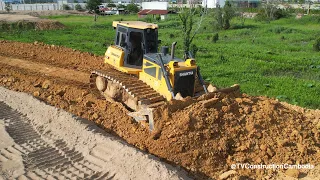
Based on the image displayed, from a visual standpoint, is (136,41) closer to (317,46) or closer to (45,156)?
(45,156)

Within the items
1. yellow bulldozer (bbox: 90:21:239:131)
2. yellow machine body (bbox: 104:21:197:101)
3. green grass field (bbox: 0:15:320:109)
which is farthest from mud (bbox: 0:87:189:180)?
green grass field (bbox: 0:15:320:109)

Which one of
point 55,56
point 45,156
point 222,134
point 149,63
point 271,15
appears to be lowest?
point 45,156

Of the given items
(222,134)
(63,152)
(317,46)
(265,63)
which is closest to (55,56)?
(63,152)

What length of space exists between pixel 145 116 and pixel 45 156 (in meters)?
2.49

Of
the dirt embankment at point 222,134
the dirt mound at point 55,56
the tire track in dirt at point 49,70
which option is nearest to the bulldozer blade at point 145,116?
the dirt embankment at point 222,134

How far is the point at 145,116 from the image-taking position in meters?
7.92

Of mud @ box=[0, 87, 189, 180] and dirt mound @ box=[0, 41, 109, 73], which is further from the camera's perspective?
dirt mound @ box=[0, 41, 109, 73]

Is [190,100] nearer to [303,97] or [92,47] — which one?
[303,97]

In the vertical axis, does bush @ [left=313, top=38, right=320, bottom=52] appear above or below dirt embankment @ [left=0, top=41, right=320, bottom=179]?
above

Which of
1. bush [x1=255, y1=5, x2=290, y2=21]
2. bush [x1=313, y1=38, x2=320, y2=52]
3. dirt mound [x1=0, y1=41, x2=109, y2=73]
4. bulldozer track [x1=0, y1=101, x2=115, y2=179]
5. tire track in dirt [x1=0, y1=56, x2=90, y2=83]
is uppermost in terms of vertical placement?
bush [x1=255, y1=5, x2=290, y2=21]

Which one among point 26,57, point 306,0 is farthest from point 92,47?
point 306,0

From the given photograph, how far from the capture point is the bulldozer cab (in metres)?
9.59

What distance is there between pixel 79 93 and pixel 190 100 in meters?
4.21

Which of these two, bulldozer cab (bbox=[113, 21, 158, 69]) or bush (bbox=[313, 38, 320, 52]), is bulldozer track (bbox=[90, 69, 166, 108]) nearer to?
bulldozer cab (bbox=[113, 21, 158, 69])
